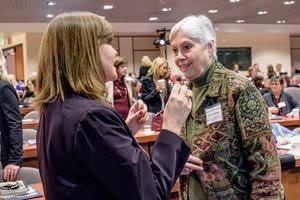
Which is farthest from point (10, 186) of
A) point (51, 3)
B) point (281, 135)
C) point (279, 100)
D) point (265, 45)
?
point (265, 45)

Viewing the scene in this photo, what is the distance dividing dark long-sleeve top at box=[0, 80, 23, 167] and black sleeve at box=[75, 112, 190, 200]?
1783 millimetres

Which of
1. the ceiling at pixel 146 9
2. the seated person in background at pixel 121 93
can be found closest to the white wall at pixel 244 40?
the ceiling at pixel 146 9

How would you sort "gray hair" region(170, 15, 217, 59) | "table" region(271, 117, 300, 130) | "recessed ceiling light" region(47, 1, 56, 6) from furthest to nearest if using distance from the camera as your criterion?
1. "recessed ceiling light" region(47, 1, 56, 6)
2. "table" region(271, 117, 300, 130)
3. "gray hair" region(170, 15, 217, 59)

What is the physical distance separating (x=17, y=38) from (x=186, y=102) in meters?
15.9

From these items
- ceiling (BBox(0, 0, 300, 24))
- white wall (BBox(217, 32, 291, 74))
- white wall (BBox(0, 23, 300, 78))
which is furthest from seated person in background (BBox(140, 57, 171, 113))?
white wall (BBox(217, 32, 291, 74))

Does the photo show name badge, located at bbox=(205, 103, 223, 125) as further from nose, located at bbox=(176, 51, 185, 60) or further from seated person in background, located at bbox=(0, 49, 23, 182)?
seated person in background, located at bbox=(0, 49, 23, 182)

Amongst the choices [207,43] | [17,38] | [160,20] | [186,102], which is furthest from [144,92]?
[17,38]

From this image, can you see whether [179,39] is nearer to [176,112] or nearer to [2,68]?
[176,112]

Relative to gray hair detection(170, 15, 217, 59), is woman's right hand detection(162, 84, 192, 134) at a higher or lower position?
lower

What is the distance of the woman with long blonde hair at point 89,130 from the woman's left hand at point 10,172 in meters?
1.63

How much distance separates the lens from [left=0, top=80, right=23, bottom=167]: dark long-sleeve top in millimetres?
2514

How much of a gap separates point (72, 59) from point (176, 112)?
284 millimetres

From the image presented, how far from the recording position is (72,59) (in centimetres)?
96

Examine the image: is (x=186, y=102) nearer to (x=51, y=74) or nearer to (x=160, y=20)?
(x=51, y=74)
